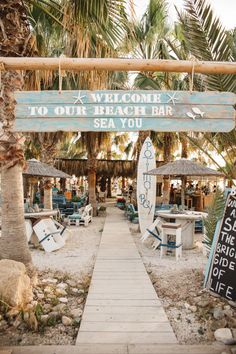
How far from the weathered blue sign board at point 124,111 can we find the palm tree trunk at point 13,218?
2840mm

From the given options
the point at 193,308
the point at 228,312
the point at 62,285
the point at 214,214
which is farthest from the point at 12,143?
the point at 228,312

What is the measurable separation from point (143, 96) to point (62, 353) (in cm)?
280

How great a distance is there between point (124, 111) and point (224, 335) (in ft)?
9.56

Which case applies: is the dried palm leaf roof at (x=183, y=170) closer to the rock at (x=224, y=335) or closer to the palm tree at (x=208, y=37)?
the palm tree at (x=208, y=37)

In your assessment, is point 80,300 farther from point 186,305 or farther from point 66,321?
point 186,305

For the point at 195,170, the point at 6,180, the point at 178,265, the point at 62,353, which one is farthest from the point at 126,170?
the point at 62,353

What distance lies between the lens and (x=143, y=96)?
3.09 metres

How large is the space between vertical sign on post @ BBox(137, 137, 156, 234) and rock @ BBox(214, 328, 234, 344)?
702 cm

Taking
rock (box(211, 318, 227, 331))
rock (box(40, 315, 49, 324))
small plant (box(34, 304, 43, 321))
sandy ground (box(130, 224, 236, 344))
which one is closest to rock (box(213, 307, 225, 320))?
sandy ground (box(130, 224, 236, 344))

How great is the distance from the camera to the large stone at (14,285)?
4480 mm

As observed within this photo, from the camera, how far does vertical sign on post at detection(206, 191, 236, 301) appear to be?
15.5 ft

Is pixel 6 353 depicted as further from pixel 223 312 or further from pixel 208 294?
pixel 208 294

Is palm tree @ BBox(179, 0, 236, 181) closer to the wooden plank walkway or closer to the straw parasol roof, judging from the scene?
the wooden plank walkway

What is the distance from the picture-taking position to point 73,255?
8.70m
